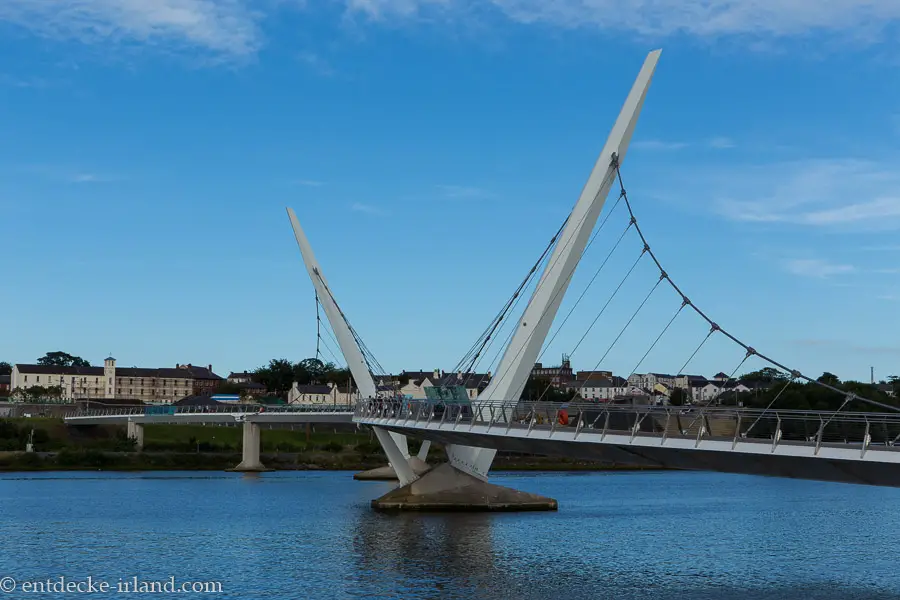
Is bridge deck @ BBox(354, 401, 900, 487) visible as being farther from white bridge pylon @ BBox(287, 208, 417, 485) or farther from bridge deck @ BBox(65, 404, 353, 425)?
bridge deck @ BBox(65, 404, 353, 425)

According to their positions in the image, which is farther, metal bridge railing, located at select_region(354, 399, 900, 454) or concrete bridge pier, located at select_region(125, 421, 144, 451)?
concrete bridge pier, located at select_region(125, 421, 144, 451)

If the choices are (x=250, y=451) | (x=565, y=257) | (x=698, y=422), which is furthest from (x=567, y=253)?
(x=250, y=451)

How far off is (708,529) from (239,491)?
129 ft

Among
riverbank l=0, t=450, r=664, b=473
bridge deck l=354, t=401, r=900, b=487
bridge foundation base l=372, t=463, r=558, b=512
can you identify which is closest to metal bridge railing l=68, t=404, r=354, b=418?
riverbank l=0, t=450, r=664, b=473

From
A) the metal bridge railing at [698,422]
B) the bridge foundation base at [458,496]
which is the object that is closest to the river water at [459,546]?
the bridge foundation base at [458,496]

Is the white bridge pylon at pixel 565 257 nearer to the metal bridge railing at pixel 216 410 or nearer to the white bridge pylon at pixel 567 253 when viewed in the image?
the white bridge pylon at pixel 567 253

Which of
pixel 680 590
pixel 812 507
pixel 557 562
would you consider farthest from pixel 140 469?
pixel 680 590

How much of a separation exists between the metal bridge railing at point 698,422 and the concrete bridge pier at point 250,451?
236 ft

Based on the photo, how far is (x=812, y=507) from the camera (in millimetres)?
69562

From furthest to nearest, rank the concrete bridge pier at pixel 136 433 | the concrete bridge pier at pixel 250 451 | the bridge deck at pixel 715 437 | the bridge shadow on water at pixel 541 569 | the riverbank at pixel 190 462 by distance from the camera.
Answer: the concrete bridge pier at pixel 136 433, the concrete bridge pier at pixel 250 451, the riverbank at pixel 190 462, the bridge shadow on water at pixel 541 569, the bridge deck at pixel 715 437

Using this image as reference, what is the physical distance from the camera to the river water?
34.5 meters

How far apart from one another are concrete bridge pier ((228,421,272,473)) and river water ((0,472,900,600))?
35.5 metres

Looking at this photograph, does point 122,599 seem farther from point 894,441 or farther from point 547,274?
point 547,274

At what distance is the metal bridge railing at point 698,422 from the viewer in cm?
2783
